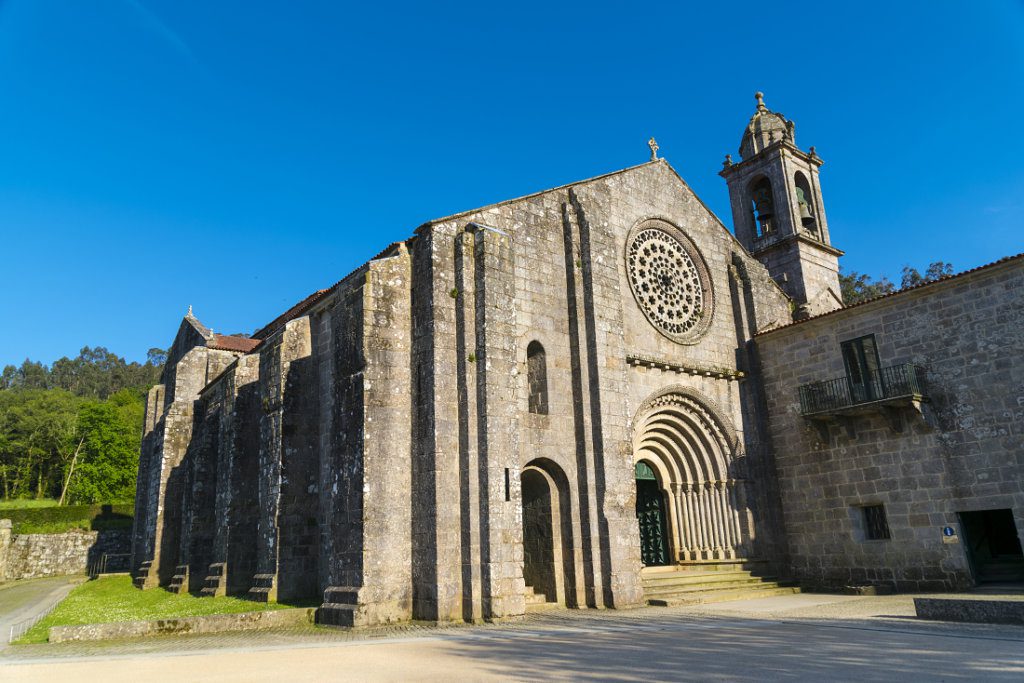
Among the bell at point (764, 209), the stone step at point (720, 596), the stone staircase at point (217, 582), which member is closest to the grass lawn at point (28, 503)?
the stone staircase at point (217, 582)

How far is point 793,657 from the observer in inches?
284

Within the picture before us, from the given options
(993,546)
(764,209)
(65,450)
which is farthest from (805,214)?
(65,450)

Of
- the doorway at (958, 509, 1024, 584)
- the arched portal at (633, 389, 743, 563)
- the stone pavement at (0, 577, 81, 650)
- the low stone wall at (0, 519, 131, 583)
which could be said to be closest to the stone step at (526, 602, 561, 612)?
the arched portal at (633, 389, 743, 563)

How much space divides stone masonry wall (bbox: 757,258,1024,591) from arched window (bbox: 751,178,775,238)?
784cm

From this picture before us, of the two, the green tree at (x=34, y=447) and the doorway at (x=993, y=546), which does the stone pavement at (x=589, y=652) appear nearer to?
the doorway at (x=993, y=546)

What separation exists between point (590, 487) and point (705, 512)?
193 inches

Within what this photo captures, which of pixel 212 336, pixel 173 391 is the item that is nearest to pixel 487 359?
pixel 173 391

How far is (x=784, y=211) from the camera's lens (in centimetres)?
2397

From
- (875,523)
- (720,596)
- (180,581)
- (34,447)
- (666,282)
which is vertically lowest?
(720,596)

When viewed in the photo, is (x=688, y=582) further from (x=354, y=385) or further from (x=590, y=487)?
(x=354, y=385)

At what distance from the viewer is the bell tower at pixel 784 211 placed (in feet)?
77.0

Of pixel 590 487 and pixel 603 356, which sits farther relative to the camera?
pixel 603 356

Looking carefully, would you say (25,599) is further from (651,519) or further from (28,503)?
(28,503)

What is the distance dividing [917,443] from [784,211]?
11044mm
